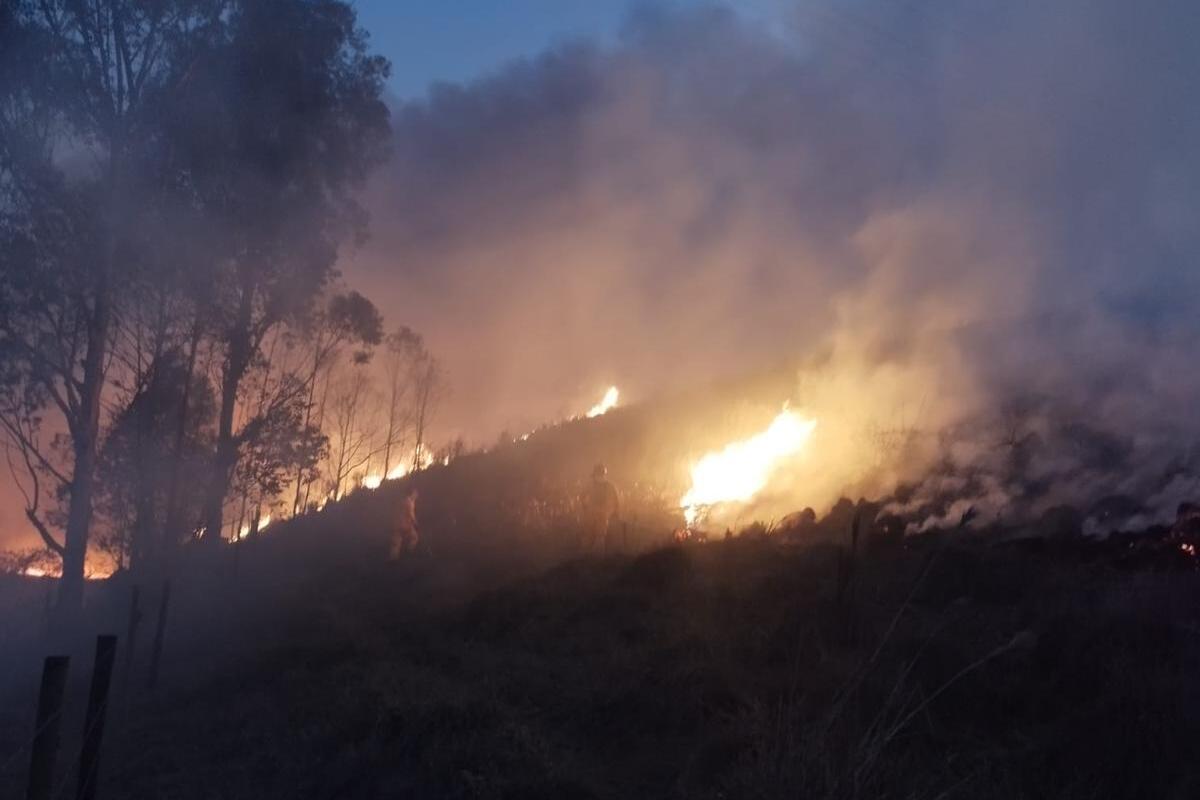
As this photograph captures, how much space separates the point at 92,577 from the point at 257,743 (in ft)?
127

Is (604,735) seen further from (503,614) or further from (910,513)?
(910,513)

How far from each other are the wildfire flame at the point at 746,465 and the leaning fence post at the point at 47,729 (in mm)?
16144

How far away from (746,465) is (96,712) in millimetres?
16850

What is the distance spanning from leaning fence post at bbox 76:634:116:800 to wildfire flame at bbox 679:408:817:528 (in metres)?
15.4

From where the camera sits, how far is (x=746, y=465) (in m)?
22.4

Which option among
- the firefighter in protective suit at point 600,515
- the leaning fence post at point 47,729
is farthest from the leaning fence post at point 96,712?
the firefighter in protective suit at point 600,515

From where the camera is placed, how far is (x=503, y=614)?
14.9 meters

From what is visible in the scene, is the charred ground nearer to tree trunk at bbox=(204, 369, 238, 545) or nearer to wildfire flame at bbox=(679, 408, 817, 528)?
wildfire flame at bbox=(679, 408, 817, 528)

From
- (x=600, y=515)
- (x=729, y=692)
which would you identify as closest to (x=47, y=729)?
(x=729, y=692)

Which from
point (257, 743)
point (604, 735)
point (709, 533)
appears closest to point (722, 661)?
point (604, 735)

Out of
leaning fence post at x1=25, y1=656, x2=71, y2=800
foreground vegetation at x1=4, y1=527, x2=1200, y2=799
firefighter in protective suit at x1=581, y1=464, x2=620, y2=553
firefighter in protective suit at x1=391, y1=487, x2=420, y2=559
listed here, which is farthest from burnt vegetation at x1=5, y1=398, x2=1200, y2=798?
firefighter in protective suit at x1=391, y1=487, x2=420, y2=559

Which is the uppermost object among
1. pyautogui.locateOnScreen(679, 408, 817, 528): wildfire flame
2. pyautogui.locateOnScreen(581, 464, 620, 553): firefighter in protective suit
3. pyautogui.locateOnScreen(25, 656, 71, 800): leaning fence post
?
Result: pyautogui.locateOnScreen(679, 408, 817, 528): wildfire flame

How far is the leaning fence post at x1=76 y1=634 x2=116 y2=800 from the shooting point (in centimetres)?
664

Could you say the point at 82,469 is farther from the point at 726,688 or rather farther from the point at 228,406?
the point at 726,688
